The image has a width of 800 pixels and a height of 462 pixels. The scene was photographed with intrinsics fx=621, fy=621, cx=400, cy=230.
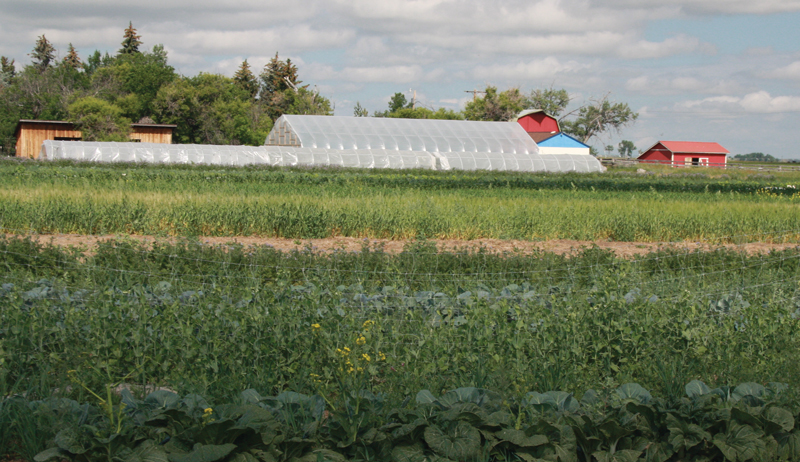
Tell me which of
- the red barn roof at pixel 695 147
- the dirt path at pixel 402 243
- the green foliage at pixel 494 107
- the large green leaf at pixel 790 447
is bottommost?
the large green leaf at pixel 790 447

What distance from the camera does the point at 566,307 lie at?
5.50 metres

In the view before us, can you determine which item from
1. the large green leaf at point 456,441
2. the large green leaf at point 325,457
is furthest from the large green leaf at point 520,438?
the large green leaf at point 325,457

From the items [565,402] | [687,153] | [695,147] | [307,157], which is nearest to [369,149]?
[307,157]

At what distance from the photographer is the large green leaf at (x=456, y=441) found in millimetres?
3283

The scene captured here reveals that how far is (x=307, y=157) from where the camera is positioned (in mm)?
32562

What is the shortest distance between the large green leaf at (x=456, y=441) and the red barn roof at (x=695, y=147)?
7420 cm

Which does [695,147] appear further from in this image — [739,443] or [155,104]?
[739,443]

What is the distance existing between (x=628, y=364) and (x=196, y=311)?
3480mm

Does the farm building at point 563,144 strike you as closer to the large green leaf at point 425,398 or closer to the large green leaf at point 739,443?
the large green leaf at point 739,443

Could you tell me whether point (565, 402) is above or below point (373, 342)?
below

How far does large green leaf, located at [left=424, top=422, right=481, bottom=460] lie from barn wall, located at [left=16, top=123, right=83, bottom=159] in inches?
1741

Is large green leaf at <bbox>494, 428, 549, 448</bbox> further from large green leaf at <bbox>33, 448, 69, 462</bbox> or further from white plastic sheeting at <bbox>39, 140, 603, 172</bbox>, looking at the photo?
white plastic sheeting at <bbox>39, 140, 603, 172</bbox>

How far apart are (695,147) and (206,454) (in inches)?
3104

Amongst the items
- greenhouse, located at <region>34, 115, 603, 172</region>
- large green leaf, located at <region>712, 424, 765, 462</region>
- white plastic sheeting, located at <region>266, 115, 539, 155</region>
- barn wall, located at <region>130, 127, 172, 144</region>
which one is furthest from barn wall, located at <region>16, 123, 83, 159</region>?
large green leaf, located at <region>712, 424, 765, 462</region>
